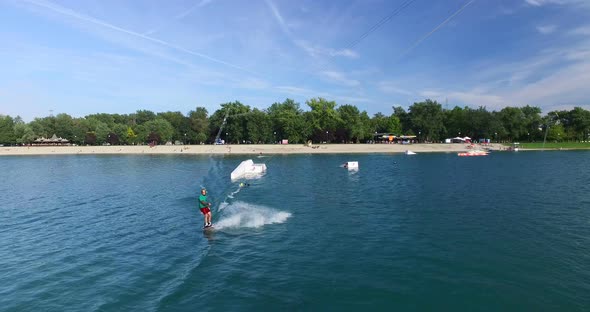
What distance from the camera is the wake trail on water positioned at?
25369mm

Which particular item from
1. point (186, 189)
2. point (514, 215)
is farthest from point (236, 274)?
point (186, 189)

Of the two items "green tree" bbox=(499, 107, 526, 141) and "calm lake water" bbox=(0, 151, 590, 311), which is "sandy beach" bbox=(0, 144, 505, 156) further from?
"calm lake water" bbox=(0, 151, 590, 311)

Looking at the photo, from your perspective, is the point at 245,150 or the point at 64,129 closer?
the point at 245,150

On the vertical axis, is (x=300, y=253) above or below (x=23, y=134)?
below

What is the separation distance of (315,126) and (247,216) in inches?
4948

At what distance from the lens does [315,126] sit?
497 ft

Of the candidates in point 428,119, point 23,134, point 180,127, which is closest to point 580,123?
point 428,119

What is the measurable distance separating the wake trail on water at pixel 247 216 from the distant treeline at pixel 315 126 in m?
118

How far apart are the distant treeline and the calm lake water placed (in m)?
116

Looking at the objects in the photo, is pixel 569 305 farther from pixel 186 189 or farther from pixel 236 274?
pixel 186 189

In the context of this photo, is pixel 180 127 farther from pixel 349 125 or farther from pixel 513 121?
pixel 513 121

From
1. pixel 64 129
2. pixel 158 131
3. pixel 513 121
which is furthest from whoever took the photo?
pixel 64 129

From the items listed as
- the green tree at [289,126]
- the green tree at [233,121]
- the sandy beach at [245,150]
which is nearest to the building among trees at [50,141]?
the sandy beach at [245,150]

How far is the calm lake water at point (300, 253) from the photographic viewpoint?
45.9 ft
